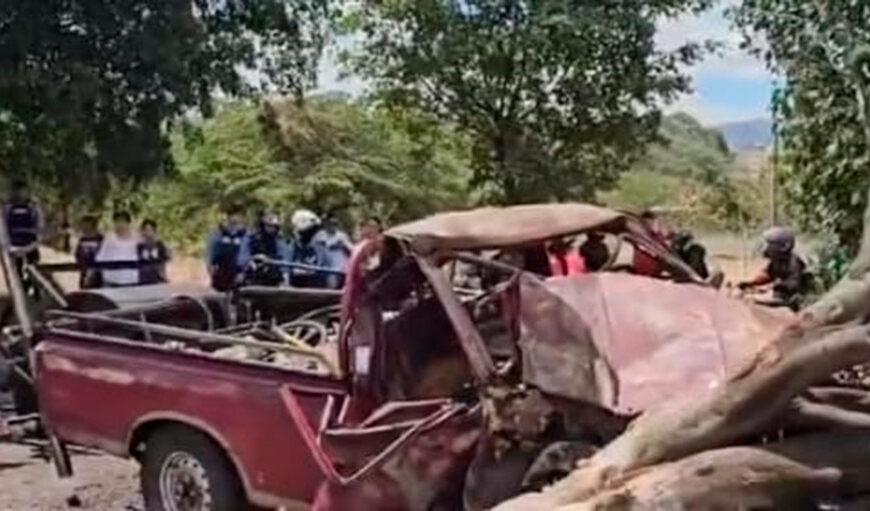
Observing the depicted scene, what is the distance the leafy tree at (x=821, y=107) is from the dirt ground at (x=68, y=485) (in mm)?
5318

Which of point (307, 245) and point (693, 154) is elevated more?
point (693, 154)

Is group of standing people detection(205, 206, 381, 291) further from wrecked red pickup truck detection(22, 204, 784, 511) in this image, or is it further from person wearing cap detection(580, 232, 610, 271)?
wrecked red pickup truck detection(22, 204, 784, 511)

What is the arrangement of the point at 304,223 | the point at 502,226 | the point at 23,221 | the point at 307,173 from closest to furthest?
1. the point at 502,226
2. the point at 23,221
3. the point at 304,223
4. the point at 307,173

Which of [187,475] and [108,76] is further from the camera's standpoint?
[108,76]

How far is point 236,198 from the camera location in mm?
31641

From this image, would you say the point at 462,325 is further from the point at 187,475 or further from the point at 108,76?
the point at 108,76

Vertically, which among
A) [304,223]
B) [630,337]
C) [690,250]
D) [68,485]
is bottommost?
[68,485]

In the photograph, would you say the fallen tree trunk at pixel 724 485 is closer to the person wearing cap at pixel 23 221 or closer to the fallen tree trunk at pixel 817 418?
the fallen tree trunk at pixel 817 418

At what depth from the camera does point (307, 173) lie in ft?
107

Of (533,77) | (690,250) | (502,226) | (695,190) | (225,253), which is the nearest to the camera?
(502,226)

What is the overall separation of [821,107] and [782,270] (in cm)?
201

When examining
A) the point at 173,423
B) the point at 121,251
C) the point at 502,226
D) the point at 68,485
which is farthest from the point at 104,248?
the point at 502,226

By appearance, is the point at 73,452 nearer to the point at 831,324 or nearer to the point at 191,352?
the point at 191,352

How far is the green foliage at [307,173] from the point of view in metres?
30.6
